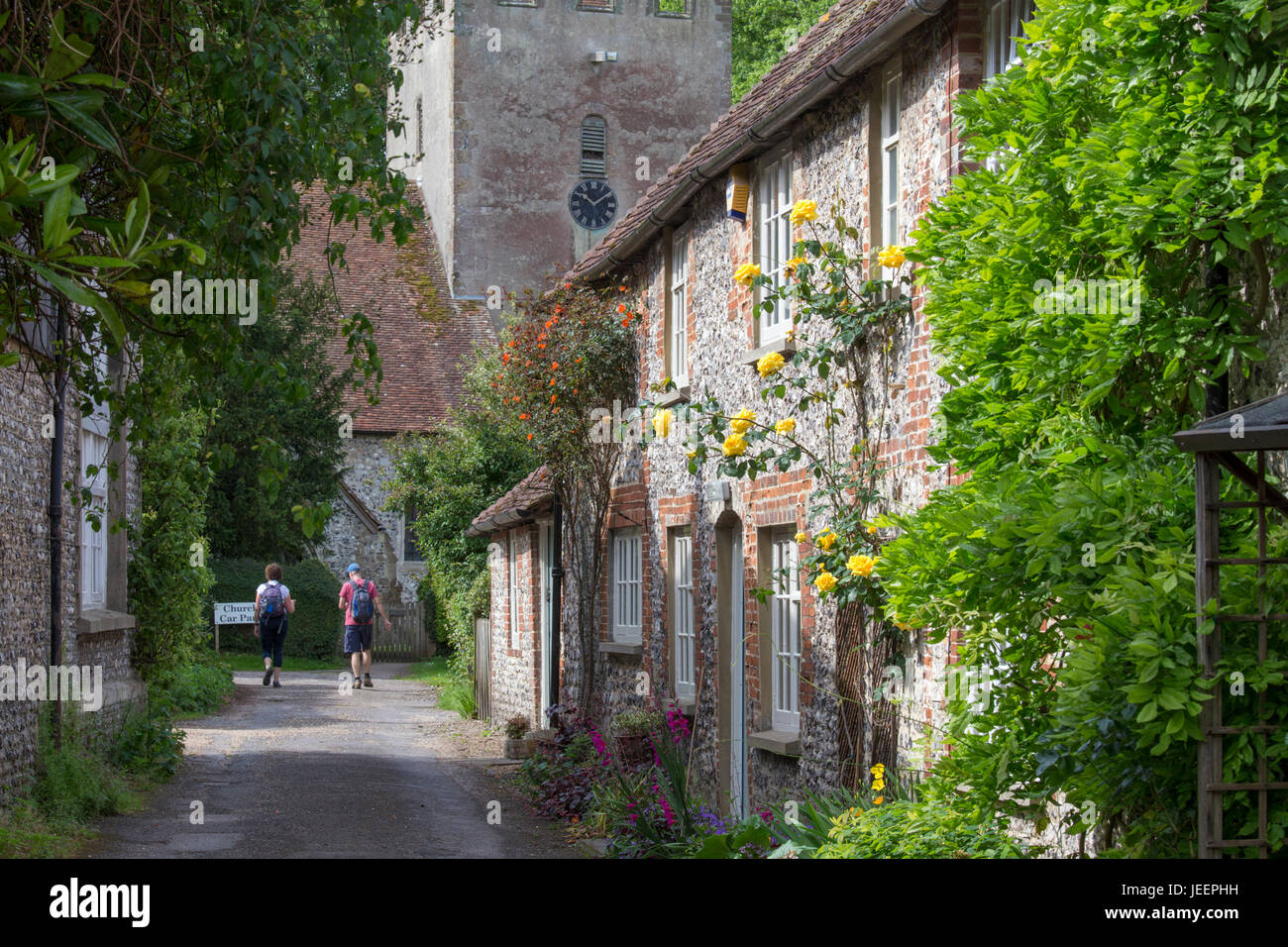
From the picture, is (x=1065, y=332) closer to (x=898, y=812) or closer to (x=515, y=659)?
(x=898, y=812)

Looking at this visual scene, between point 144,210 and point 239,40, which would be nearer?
point 144,210

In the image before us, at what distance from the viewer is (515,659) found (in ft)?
65.0

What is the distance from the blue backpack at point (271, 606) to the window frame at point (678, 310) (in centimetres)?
1183

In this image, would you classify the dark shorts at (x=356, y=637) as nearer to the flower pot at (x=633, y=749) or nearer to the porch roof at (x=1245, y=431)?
the flower pot at (x=633, y=749)

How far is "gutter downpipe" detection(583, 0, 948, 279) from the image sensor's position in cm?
780

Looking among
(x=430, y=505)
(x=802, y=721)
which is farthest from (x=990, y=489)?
(x=430, y=505)

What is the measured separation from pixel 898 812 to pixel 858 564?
1.74 metres

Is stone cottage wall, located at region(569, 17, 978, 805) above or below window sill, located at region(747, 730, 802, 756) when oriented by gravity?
above

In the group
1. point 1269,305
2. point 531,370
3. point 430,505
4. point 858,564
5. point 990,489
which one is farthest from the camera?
point 430,505

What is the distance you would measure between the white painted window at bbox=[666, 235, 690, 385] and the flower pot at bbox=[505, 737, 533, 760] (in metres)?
5.51

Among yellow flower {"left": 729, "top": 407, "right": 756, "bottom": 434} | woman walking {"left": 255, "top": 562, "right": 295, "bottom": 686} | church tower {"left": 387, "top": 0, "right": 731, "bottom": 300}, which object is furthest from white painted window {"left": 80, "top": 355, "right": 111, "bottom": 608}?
church tower {"left": 387, "top": 0, "right": 731, "bottom": 300}

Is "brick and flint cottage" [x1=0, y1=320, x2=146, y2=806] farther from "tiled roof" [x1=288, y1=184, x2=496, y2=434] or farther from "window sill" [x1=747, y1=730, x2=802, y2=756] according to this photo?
"tiled roof" [x1=288, y1=184, x2=496, y2=434]

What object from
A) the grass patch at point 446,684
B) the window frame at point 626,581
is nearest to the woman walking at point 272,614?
the grass patch at point 446,684

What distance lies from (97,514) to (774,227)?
265 inches
